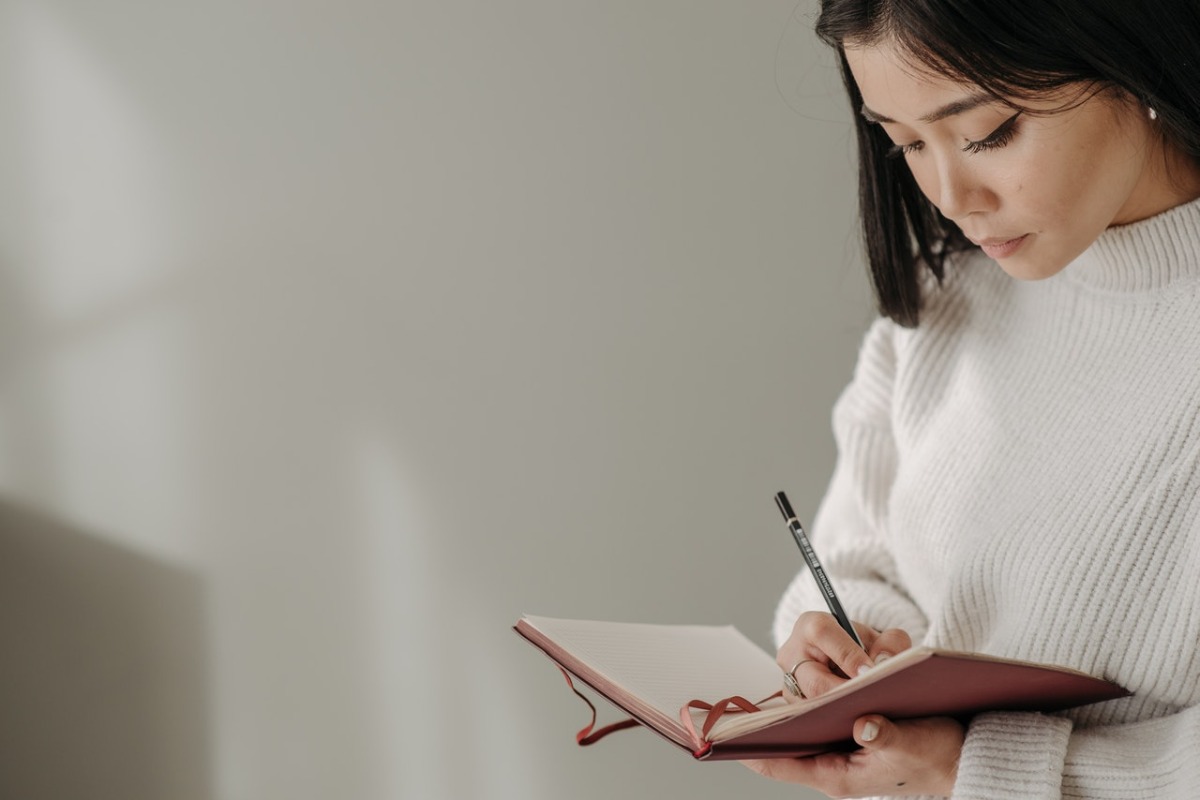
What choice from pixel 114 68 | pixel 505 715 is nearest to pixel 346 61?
pixel 114 68

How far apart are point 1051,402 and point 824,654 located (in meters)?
0.31

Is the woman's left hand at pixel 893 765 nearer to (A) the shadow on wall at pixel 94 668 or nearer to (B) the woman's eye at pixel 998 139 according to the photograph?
(B) the woman's eye at pixel 998 139

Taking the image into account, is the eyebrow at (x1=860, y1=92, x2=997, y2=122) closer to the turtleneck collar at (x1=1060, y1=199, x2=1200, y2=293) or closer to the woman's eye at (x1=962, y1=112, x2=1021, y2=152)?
the woman's eye at (x1=962, y1=112, x2=1021, y2=152)

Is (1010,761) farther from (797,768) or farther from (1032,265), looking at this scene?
(1032,265)

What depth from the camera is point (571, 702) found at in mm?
1635

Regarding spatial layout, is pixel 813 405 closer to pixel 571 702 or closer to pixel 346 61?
pixel 571 702

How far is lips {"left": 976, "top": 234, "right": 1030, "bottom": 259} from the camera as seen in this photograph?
0.88m

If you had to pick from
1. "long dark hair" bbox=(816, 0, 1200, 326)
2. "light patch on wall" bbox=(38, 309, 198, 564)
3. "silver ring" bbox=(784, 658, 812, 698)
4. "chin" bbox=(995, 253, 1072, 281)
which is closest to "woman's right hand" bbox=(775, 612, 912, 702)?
"silver ring" bbox=(784, 658, 812, 698)

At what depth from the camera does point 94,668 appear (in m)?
1.58

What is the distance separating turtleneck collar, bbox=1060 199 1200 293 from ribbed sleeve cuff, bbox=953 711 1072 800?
376 mm

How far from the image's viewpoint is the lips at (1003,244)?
0.88 meters

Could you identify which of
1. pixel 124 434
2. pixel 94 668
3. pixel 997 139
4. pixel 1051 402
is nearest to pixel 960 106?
pixel 997 139

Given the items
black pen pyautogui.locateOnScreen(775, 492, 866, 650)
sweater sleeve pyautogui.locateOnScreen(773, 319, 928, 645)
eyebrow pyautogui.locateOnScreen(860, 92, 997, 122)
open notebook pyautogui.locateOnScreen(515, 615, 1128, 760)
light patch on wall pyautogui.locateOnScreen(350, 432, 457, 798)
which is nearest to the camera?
open notebook pyautogui.locateOnScreen(515, 615, 1128, 760)

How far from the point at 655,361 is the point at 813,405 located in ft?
0.82
